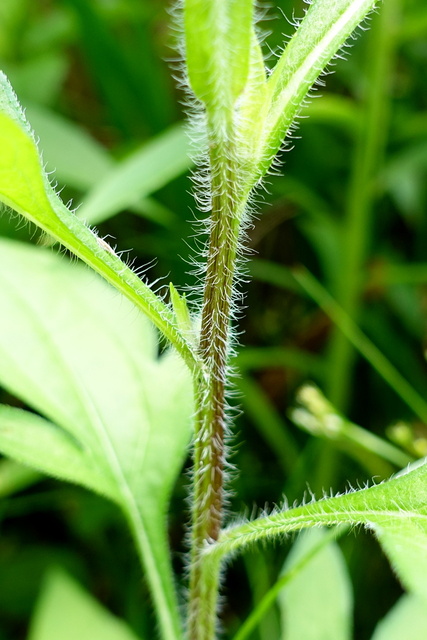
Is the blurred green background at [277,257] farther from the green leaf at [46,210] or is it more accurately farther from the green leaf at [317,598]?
the green leaf at [46,210]

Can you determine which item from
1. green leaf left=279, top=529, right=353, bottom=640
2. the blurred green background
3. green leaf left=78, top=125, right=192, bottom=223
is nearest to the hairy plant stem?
green leaf left=279, top=529, right=353, bottom=640

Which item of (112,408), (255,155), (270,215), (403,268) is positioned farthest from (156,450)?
(270,215)

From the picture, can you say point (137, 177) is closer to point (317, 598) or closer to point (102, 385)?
point (102, 385)

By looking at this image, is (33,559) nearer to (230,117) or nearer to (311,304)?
(311,304)

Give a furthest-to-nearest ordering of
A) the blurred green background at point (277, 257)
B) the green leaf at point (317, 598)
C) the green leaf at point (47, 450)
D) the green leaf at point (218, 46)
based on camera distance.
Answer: the blurred green background at point (277, 257) < the green leaf at point (317, 598) < the green leaf at point (47, 450) < the green leaf at point (218, 46)

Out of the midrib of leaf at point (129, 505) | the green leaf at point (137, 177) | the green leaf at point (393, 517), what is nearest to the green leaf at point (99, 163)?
the green leaf at point (137, 177)

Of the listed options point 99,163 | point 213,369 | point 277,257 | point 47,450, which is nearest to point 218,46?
point 213,369

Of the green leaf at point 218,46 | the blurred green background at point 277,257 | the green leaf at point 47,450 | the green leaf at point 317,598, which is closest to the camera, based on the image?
the green leaf at point 218,46
